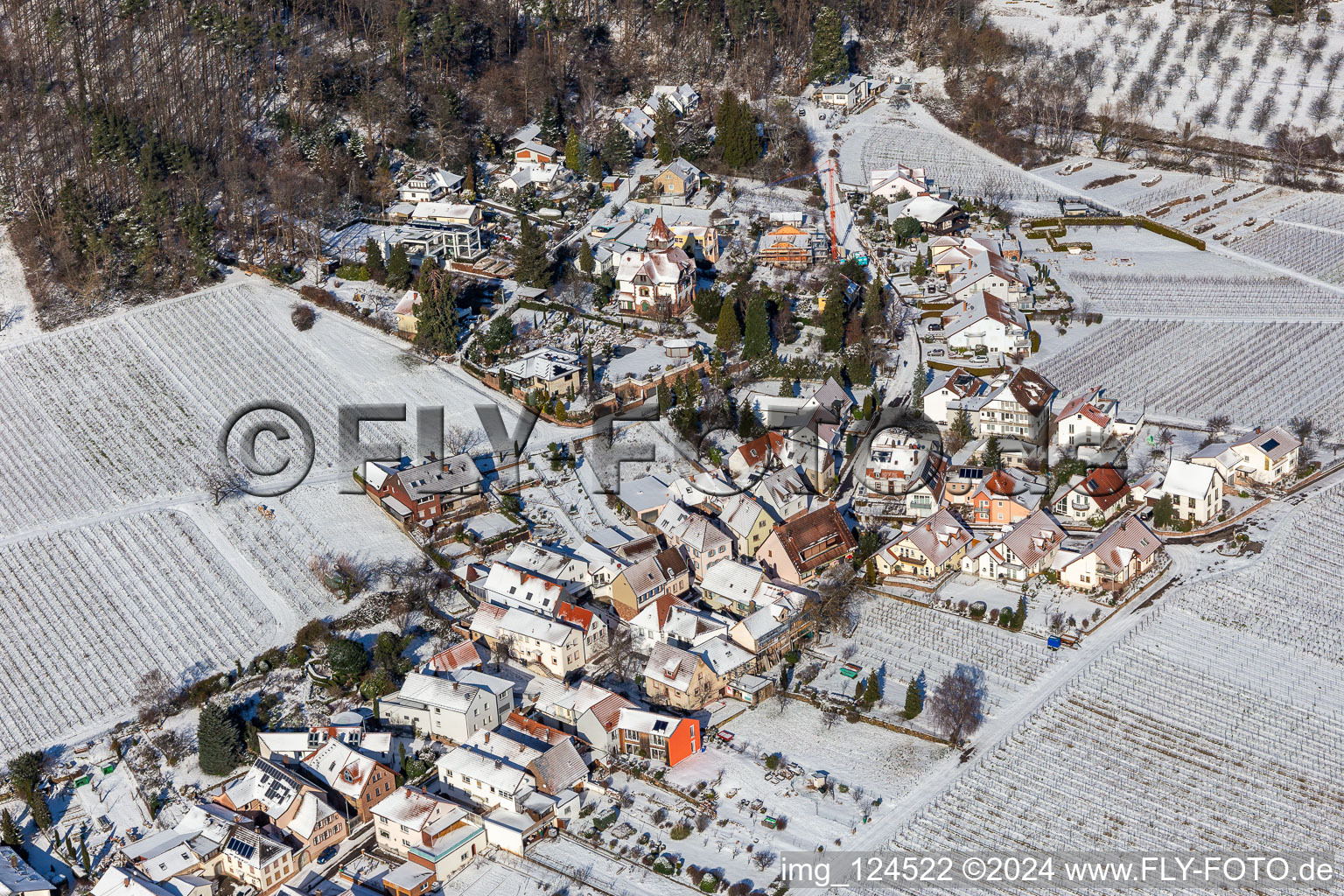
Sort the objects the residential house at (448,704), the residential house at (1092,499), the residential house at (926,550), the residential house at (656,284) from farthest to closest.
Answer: the residential house at (656,284) < the residential house at (1092,499) < the residential house at (926,550) < the residential house at (448,704)

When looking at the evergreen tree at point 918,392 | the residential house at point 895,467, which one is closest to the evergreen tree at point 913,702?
the residential house at point 895,467

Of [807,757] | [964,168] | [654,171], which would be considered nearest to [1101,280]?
[964,168]

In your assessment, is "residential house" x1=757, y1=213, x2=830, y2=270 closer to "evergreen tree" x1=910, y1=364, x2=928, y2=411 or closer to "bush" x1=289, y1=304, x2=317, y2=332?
"evergreen tree" x1=910, y1=364, x2=928, y2=411

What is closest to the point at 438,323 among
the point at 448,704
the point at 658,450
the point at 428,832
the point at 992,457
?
the point at 658,450

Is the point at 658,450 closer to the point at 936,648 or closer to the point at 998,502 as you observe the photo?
the point at 998,502

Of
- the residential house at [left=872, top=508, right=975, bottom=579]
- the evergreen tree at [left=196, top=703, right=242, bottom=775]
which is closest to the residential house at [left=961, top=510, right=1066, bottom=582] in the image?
the residential house at [left=872, top=508, right=975, bottom=579]

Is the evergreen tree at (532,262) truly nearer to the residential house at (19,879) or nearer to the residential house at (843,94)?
the residential house at (843,94)
